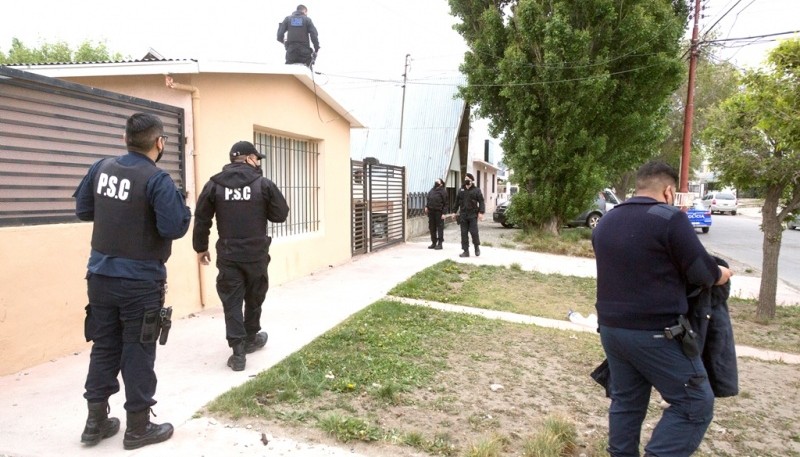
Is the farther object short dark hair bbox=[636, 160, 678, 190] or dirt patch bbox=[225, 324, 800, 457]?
dirt patch bbox=[225, 324, 800, 457]

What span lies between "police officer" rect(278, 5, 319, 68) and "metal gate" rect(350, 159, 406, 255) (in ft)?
8.10

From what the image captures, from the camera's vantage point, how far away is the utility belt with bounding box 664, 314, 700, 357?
249 centimetres

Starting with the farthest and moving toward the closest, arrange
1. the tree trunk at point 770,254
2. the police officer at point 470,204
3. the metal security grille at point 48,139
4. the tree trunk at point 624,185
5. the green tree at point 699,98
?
the tree trunk at point 624,185
the green tree at point 699,98
the police officer at point 470,204
the tree trunk at point 770,254
the metal security grille at point 48,139

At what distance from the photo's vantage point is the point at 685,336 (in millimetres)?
2504

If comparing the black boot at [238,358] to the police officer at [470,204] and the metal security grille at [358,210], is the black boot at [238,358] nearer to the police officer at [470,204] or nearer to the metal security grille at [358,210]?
the metal security grille at [358,210]

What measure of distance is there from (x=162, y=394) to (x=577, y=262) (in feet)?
33.5

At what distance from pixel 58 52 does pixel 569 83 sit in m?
37.6

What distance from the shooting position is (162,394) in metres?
3.82

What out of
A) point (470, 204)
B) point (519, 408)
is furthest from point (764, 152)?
point (519, 408)

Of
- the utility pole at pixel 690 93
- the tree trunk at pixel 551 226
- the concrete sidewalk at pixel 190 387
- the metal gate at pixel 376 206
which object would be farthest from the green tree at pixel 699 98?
the concrete sidewalk at pixel 190 387

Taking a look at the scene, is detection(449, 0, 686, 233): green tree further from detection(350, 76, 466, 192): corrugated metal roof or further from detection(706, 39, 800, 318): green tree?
detection(706, 39, 800, 318): green tree

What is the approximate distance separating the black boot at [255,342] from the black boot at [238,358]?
0.22 metres

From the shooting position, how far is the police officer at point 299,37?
8594mm

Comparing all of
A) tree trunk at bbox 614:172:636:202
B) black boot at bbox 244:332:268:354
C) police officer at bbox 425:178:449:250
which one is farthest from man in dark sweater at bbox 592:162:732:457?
tree trunk at bbox 614:172:636:202
